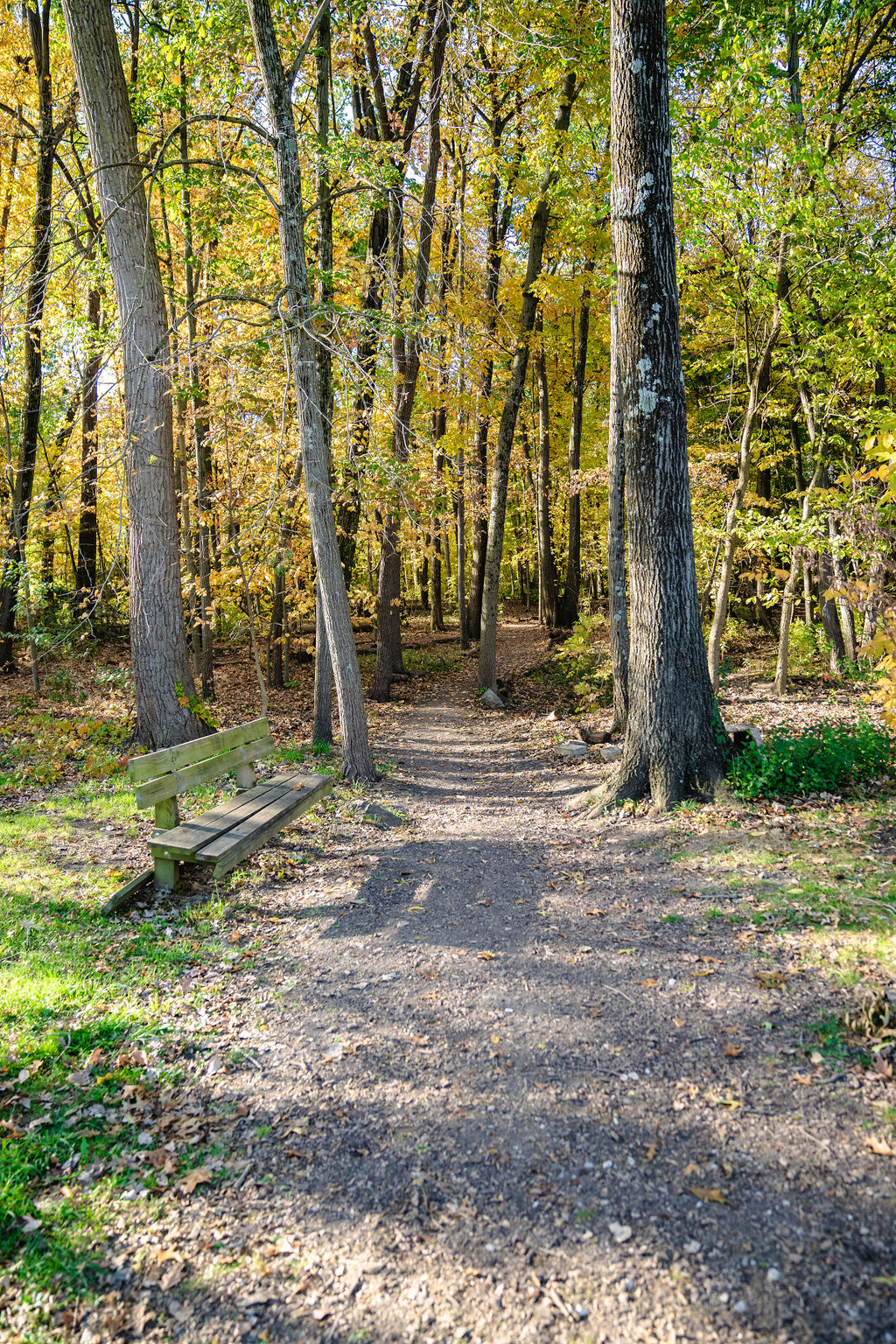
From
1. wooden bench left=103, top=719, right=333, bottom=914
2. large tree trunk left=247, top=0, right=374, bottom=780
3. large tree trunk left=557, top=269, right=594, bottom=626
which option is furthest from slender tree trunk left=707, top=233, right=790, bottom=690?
wooden bench left=103, top=719, right=333, bottom=914

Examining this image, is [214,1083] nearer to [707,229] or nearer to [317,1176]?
[317,1176]

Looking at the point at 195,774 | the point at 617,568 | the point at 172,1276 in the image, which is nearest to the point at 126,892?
the point at 195,774

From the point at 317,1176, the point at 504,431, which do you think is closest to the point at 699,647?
the point at 317,1176

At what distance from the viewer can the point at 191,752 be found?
18.6ft

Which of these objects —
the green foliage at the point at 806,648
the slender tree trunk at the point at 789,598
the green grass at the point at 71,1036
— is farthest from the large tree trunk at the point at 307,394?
the green foliage at the point at 806,648

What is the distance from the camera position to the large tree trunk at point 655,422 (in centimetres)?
579

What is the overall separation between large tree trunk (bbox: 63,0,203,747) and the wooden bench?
2.31 metres

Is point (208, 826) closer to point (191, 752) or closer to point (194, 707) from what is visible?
point (191, 752)

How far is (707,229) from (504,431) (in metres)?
4.66

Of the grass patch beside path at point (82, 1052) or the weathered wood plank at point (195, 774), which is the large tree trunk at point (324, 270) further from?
the grass patch beside path at point (82, 1052)

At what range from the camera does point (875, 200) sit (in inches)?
401

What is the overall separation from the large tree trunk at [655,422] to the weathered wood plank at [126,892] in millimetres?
4169

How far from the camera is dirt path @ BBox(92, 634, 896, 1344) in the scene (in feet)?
7.04

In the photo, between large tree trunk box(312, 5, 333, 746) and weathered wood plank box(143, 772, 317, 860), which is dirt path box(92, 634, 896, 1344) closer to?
weathered wood plank box(143, 772, 317, 860)
